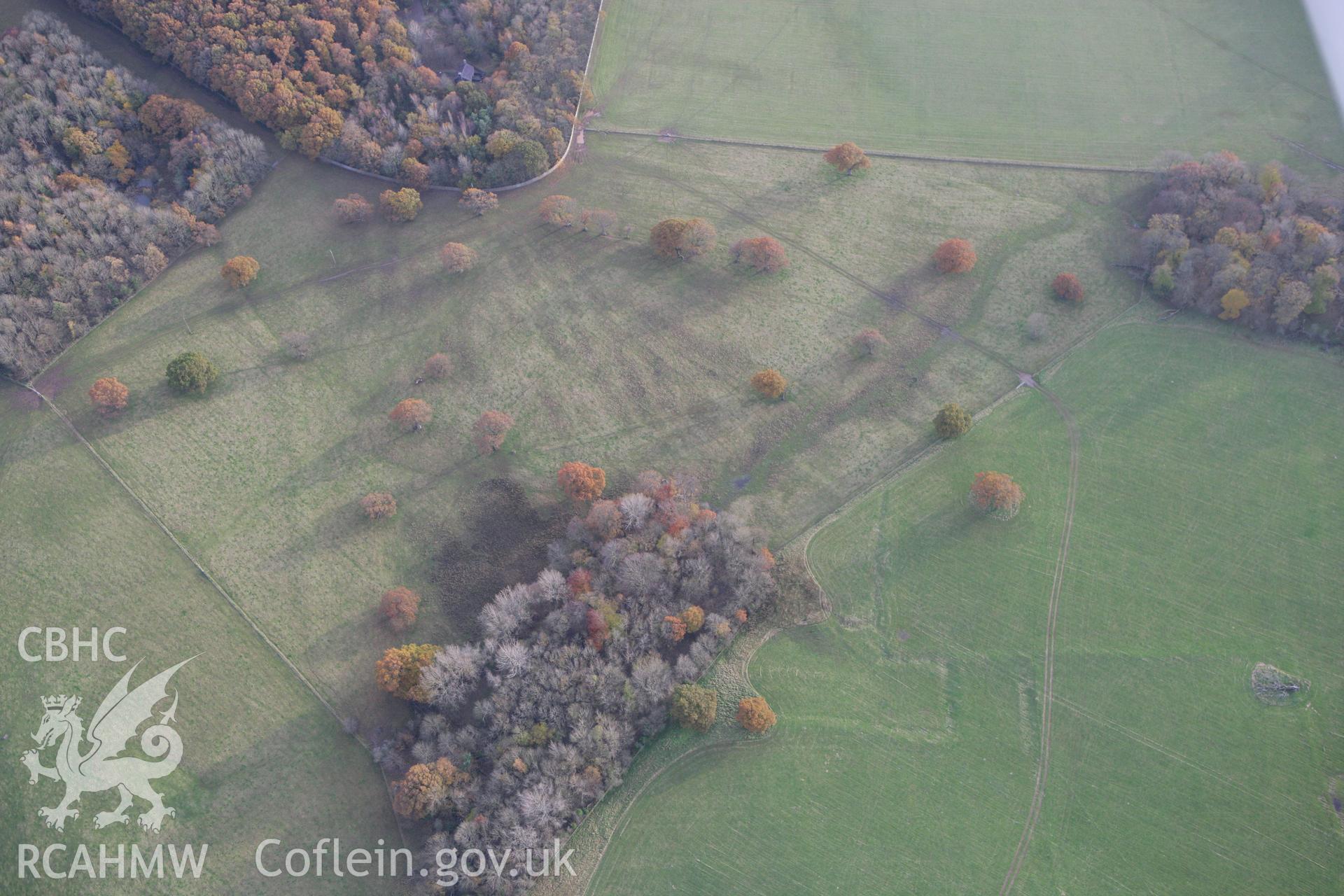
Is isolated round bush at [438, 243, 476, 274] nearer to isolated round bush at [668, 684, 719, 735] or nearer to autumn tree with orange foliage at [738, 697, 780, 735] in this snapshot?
isolated round bush at [668, 684, 719, 735]

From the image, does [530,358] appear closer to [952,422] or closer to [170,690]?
[952,422]

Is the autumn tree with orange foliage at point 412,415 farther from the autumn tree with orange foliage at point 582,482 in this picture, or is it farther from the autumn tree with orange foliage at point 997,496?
the autumn tree with orange foliage at point 997,496

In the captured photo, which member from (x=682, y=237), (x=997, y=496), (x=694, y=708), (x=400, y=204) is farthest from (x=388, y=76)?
(x=997, y=496)

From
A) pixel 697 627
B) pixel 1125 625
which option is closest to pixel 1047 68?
pixel 1125 625

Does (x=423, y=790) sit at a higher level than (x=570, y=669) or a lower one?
lower

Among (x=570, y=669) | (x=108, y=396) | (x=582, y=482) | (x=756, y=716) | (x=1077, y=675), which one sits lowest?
(x=570, y=669)

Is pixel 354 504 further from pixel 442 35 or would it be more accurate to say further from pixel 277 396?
pixel 442 35

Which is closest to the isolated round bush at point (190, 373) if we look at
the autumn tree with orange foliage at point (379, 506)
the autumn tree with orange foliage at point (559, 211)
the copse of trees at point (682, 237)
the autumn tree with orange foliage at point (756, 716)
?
the autumn tree with orange foliage at point (379, 506)
